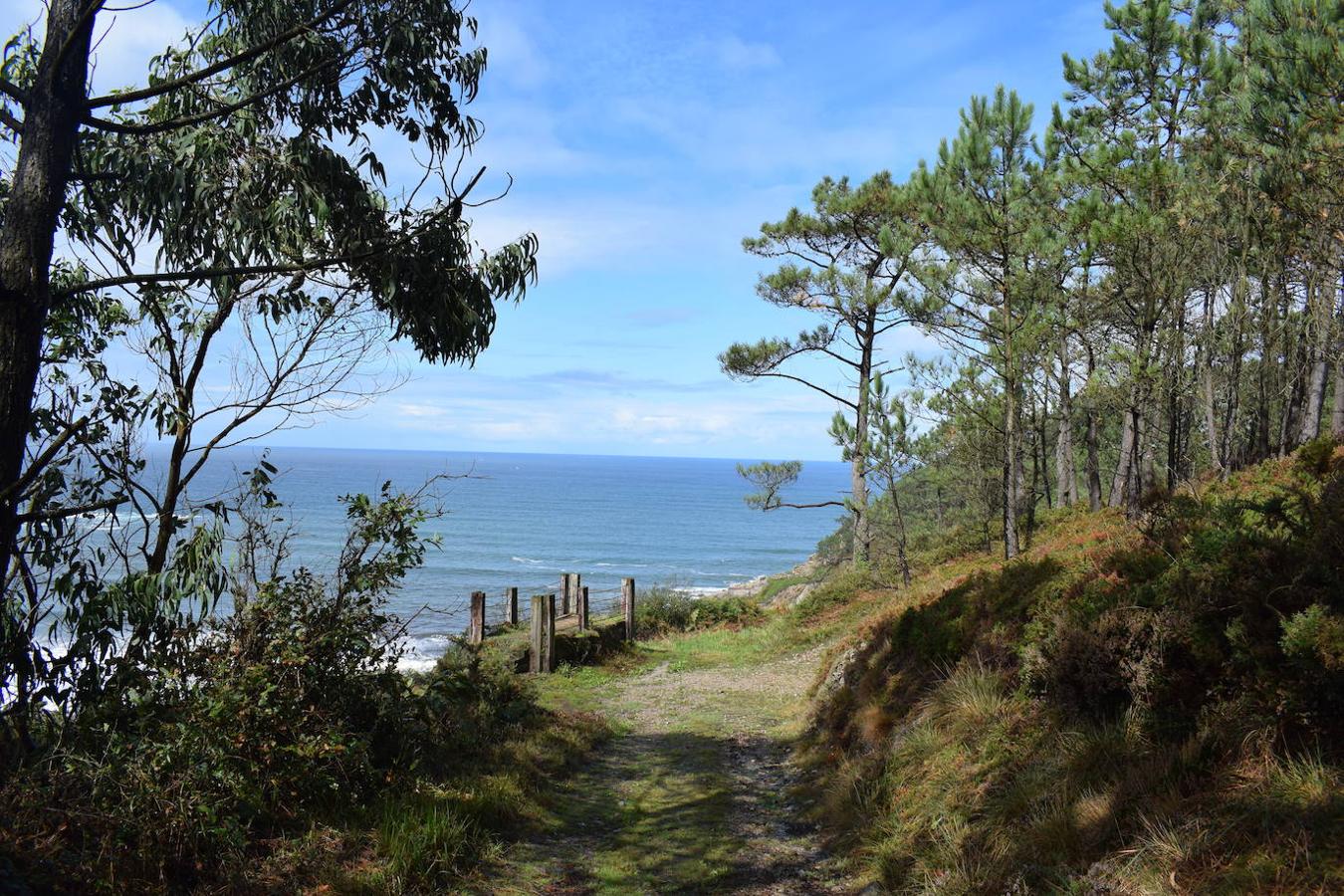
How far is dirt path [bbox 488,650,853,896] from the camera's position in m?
5.80

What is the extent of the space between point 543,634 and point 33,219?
11284mm

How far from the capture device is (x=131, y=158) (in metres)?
5.48

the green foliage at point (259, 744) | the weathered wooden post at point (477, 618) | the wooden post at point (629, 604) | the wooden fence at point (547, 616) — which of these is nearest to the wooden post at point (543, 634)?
the wooden fence at point (547, 616)

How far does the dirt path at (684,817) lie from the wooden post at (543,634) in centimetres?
246

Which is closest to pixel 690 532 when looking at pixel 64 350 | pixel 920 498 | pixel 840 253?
pixel 920 498

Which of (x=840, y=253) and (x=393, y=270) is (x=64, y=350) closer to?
(x=393, y=270)

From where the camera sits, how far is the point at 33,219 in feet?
14.8

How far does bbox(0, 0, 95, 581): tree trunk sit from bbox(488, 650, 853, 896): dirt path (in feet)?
13.1

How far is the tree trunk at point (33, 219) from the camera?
4352mm

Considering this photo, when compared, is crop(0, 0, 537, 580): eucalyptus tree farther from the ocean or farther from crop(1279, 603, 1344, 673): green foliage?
crop(1279, 603, 1344, 673): green foliage

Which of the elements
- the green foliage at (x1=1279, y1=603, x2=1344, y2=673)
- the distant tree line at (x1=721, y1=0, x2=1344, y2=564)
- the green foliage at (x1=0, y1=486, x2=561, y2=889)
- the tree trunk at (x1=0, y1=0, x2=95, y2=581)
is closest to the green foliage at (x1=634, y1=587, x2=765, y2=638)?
the distant tree line at (x1=721, y1=0, x2=1344, y2=564)

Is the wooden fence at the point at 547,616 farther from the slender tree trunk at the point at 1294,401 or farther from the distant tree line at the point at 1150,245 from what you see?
the slender tree trunk at the point at 1294,401

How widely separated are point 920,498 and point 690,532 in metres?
54.9

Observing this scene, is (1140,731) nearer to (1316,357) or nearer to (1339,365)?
(1339,365)
